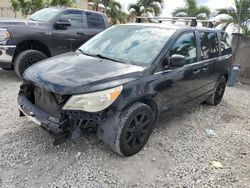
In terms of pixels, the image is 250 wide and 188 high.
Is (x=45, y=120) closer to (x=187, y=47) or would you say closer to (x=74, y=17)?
(x=187, y=47)

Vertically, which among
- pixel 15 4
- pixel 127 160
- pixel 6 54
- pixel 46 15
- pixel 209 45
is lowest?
pixel 127 160

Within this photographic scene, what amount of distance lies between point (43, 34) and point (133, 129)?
4.15 meters

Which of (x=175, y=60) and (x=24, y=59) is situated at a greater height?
(x=175, y=60)

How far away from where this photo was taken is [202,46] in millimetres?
4648

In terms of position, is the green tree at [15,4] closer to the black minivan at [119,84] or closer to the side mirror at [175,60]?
the black minivan at [119,84]

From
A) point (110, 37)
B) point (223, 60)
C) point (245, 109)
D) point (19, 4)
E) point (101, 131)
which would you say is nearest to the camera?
point (101, 131)

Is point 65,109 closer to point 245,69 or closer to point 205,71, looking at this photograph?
point 205,71

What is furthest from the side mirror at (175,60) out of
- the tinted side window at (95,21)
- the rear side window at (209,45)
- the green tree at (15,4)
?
the green tree at (15,4)

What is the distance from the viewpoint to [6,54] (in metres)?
5.82

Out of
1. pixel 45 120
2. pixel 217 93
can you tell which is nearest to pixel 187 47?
pixel 217 93

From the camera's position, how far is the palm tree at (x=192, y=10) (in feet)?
53.6

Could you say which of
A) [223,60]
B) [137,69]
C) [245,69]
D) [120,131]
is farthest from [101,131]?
[245,69]

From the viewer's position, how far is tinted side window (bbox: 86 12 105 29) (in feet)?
24.7

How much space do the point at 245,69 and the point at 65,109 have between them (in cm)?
831
